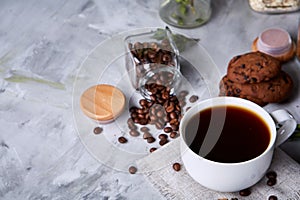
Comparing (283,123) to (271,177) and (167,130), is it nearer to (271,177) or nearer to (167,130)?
(271,177)

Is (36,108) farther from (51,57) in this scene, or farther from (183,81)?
Result: (183,81)

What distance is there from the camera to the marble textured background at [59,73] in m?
1.30

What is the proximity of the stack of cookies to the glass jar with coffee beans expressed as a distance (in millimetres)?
160

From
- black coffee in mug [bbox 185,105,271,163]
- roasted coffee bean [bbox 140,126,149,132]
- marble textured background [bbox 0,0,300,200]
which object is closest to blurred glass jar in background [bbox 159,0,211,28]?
marble textured background [bbox 0,0,300,200]

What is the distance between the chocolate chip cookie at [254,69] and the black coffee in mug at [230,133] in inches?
6.3

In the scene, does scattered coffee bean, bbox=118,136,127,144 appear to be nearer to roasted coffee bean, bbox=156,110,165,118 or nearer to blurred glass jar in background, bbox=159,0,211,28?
roasted coffee bean, bbox=156,110,165,118

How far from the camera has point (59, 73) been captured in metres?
1.57

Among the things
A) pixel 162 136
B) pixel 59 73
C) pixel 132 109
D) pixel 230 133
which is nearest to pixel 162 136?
pixel 162 136

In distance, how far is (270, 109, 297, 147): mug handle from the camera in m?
1.20

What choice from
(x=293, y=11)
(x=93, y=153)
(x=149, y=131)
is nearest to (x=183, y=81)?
(x=149, y=131)

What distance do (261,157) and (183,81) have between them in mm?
441

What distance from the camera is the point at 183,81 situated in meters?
1.51

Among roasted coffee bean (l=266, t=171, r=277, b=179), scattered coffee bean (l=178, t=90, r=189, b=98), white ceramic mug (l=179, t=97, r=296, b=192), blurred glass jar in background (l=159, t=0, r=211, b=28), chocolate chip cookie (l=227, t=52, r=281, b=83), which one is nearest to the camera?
white ceramic mug (l=179, t=97, r=296, b=192)

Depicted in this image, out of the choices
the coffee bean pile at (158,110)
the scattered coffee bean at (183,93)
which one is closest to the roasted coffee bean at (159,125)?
the coffee bean pile at (158,110)
